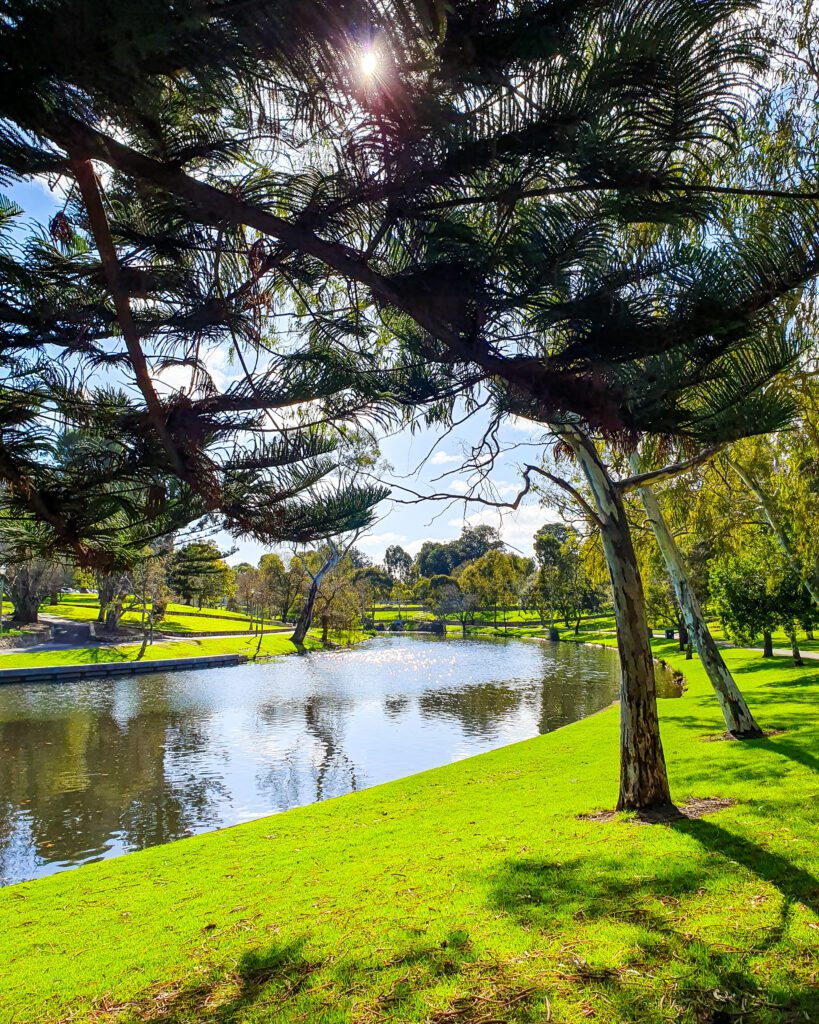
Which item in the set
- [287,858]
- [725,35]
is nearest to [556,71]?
[725,35]

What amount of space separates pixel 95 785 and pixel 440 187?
9.74 metres

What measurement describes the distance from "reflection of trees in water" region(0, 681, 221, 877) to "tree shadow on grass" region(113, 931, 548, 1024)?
179 inches

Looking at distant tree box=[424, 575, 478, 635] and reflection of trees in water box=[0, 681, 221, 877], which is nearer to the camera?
reflection of trees in water box=[0, 681, 221, 877]

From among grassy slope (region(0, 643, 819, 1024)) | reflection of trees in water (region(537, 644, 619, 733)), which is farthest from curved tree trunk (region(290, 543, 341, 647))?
grassy slope (region(0, 643, 819, 1024))

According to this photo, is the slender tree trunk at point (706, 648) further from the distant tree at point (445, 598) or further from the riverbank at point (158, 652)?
the distant tree at point (445, 598)

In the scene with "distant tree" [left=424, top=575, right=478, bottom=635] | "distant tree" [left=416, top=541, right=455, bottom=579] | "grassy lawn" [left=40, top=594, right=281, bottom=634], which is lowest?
"grassy lawn" [left=40, top=594, right=281, bottom=634]

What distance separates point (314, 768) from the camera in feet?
32.4

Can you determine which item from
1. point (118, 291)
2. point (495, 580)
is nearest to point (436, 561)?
point (495, 580)

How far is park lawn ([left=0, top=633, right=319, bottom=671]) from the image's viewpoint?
67.6ft

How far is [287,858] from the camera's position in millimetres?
5145

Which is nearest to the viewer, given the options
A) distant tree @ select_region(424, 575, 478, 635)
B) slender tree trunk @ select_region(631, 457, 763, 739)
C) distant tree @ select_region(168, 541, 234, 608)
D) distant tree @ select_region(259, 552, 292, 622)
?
distant tree @ select_region(168, 541, 234, 608)

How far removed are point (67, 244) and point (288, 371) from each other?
0.79 meters

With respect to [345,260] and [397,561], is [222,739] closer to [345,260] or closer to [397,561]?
[345,260]

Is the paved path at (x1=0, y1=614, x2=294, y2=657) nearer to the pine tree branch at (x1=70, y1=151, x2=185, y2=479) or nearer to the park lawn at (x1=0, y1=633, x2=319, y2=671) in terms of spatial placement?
the park lawn at (x1=0, y1=633, x2=319, y2=671)
